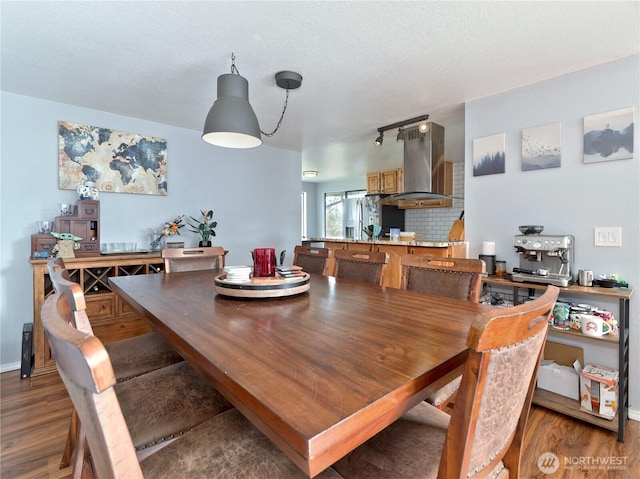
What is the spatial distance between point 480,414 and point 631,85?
253 cm

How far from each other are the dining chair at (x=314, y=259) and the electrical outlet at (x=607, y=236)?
1.80 m

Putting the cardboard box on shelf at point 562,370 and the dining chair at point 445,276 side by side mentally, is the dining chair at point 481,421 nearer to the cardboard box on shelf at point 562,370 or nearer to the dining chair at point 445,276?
the dining chair at point 445,276

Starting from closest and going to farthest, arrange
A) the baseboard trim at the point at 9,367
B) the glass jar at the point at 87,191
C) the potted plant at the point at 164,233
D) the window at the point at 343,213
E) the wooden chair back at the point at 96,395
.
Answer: the wooden chair back at the point at 96,395, the baseboard trim at the point at 9,367, the glass jar at the point at 87,191, the potted plant at the point at 164,233, the window at the point at 343,213

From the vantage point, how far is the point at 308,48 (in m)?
1.96

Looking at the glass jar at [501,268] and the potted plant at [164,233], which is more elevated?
the potted plant at [164,233]

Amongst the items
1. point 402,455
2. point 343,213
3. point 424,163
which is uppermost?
point 424,163

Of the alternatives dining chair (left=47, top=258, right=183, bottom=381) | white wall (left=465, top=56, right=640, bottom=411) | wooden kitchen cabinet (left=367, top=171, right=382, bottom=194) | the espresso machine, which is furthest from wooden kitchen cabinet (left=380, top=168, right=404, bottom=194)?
dining chair (left=47, top=258, right=183, bottom=381)

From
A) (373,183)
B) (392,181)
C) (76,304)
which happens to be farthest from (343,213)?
(76,304)

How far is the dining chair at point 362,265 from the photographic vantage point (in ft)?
6.38

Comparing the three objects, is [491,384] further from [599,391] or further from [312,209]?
[312,209]

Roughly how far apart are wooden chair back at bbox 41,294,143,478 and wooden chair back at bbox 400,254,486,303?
146 cm

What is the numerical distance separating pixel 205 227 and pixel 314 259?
1.73 metres

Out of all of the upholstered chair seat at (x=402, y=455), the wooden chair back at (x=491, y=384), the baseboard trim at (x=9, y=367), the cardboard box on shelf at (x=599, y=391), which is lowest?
the baseboard trim at (x=9, y=367)

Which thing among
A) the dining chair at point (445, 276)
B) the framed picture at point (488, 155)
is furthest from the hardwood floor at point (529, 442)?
the framed picture at point (488, 155)
